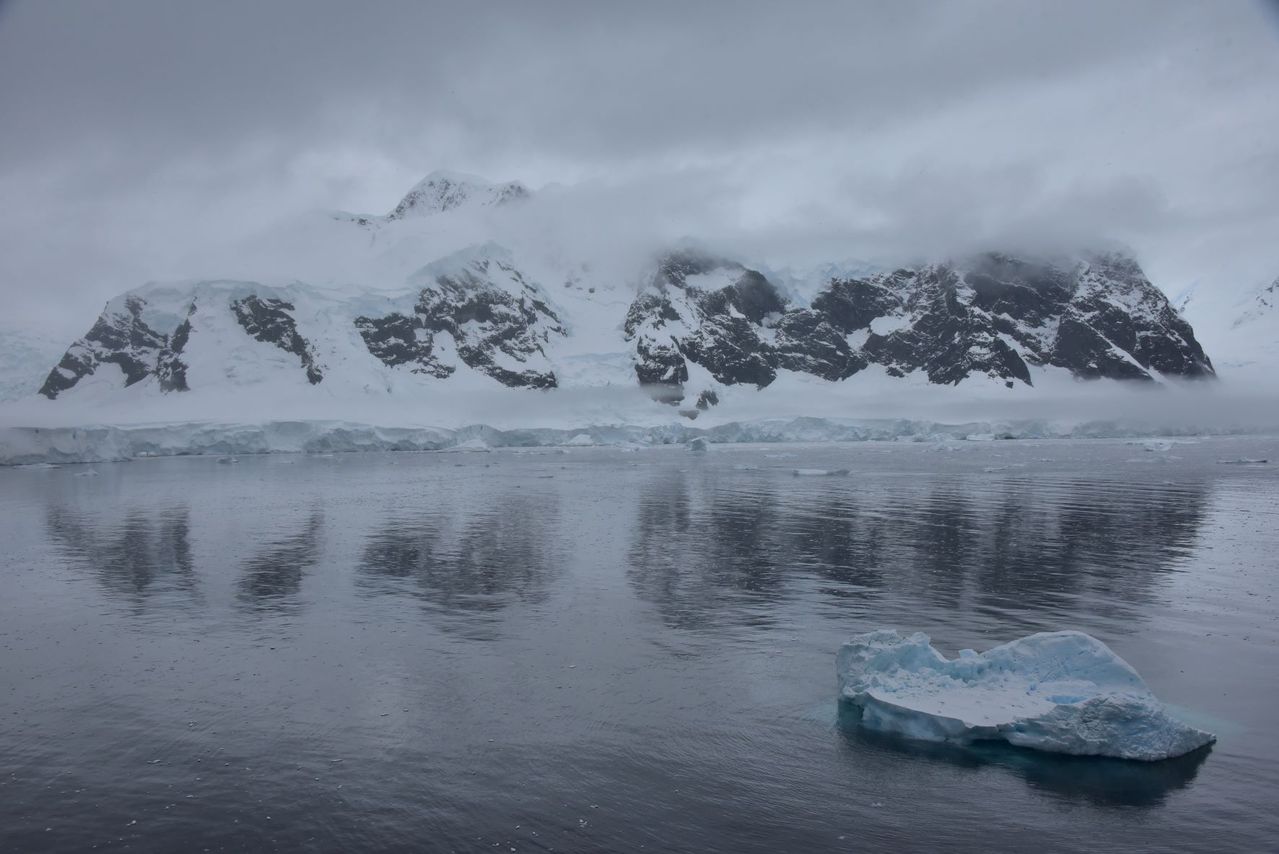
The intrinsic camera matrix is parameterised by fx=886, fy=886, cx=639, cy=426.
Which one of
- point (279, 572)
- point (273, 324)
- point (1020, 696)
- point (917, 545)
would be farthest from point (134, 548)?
point (273, 324)

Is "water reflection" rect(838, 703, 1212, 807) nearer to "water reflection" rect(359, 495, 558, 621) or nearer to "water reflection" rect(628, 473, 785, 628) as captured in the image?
"water reflection" rect(628, 473, 785, 628)

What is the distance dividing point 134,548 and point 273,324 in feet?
443

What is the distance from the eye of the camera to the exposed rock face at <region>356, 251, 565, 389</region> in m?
170

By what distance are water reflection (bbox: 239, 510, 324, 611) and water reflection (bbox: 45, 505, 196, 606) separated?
56.0 inches

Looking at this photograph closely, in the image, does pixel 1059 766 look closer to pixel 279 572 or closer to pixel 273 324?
pixel 279 572

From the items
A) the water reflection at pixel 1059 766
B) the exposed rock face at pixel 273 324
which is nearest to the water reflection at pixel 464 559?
the water reflection at pixel 1059 766

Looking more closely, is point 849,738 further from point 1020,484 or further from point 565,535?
point 1020,484

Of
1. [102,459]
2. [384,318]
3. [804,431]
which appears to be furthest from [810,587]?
[384,318]

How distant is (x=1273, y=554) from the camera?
2462cm

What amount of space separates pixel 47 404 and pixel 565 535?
528 feet

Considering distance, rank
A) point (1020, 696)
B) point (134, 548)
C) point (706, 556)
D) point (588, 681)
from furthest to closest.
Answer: point (134, 548)
point (706, 556)
point (588, 681)
point (1020, 696)

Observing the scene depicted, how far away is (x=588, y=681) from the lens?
45.8 feet

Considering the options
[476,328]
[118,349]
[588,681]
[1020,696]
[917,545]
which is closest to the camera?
[1020,696]

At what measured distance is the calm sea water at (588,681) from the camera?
31.1 feet
